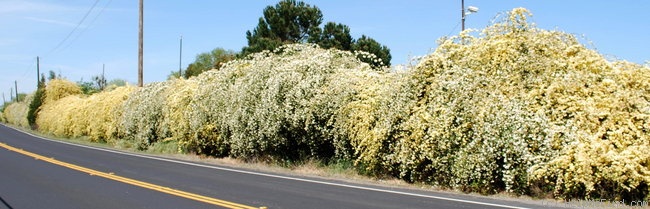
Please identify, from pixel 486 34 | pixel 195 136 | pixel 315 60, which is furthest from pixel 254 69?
pixel 486 34

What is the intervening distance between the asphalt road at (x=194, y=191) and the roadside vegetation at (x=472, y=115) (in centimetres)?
114

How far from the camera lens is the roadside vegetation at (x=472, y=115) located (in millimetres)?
9797

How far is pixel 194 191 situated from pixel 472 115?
578 centimetres

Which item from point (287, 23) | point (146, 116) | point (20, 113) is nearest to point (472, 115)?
point (146, 116)

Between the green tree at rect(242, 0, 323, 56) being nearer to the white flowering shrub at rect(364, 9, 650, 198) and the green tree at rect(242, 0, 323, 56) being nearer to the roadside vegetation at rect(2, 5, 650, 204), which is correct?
the roadside vegetation at rect(2, 5, 650, 204)

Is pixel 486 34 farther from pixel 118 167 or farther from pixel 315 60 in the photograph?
pixel 118 167

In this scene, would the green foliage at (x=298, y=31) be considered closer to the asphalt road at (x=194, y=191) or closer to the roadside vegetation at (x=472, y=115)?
the roadside vegetation at (x=472, y=115)

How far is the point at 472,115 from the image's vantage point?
11.2m

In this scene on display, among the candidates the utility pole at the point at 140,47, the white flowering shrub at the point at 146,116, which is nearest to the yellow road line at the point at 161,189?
the white flowering shrub at the point at 146,116

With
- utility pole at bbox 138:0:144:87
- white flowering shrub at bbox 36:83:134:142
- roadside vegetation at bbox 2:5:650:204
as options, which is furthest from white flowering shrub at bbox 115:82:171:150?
roadside vegetation at bbox 2:5:650:204

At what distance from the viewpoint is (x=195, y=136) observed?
826 inches

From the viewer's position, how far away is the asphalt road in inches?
363

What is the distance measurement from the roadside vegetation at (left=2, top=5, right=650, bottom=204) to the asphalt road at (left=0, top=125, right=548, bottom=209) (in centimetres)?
114

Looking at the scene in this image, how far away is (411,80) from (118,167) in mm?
9125
